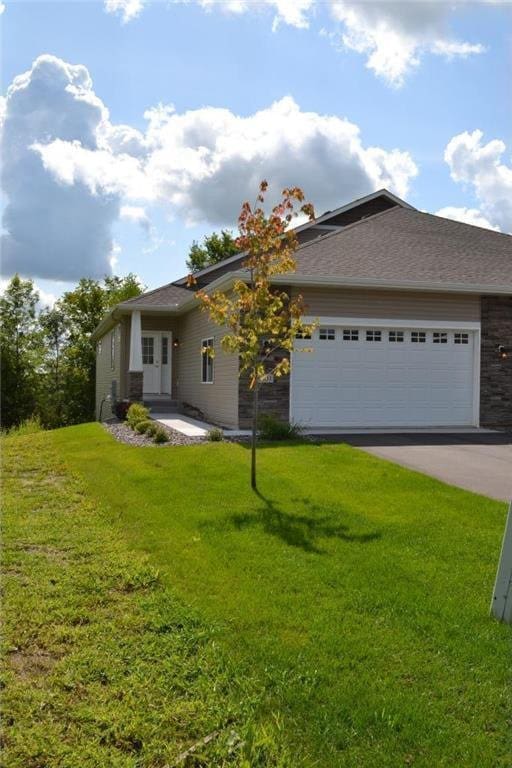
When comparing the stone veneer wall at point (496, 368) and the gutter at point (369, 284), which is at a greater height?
the gutter at point (369, 284)

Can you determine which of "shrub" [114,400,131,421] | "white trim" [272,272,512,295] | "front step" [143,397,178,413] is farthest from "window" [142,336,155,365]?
"white trim" [272,272,512,295]

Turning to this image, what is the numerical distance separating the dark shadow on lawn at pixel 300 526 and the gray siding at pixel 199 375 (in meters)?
7.22

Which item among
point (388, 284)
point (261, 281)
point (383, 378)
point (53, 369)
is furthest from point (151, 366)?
point (53, 369)

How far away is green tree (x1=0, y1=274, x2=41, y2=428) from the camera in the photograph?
1358 inches

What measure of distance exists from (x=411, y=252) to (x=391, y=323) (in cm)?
250

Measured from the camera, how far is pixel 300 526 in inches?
249

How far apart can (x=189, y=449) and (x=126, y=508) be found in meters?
3.83

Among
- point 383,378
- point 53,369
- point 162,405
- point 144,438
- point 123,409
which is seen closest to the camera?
point 144,438

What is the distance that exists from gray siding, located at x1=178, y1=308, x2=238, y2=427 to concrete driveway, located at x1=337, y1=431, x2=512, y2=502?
302 cm

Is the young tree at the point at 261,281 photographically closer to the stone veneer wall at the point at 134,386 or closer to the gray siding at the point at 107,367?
the stone veneer wall at the point at 134,386

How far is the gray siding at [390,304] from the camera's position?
46.6ft

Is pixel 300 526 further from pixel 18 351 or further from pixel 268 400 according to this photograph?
pixel 18 351

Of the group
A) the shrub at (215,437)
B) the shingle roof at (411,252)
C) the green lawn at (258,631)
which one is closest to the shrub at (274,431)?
the shrub at (215,437)

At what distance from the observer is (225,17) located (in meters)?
6.44
